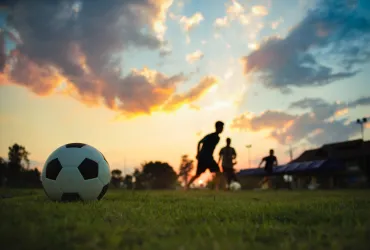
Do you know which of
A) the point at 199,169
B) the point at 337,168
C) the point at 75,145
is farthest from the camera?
the point at 337,168

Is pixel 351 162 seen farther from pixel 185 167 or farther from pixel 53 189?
pixel 185 167

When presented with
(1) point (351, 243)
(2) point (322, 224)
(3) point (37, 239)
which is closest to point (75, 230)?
(3) point (37, 239)

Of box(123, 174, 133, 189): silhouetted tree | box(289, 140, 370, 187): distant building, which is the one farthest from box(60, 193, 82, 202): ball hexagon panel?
box(123, 174, 133, 189): silhouetted tree

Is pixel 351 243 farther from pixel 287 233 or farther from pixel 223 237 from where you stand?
pixel 223 237

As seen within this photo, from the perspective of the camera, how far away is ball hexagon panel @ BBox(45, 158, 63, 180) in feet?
16.1

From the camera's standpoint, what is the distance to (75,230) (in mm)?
2277

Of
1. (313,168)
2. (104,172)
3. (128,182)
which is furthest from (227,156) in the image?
(128,182)

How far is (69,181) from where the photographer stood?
487cm

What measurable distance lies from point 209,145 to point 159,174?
64.5 m

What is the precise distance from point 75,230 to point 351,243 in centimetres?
203

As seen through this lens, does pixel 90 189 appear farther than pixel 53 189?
Yes

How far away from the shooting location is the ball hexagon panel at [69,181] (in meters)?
4.86

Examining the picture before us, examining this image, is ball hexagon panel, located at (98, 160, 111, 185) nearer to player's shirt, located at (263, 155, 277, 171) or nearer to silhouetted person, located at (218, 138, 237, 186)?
silhouetted person, located at (218, 138, 237, 186)

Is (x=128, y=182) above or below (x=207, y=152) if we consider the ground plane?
below
